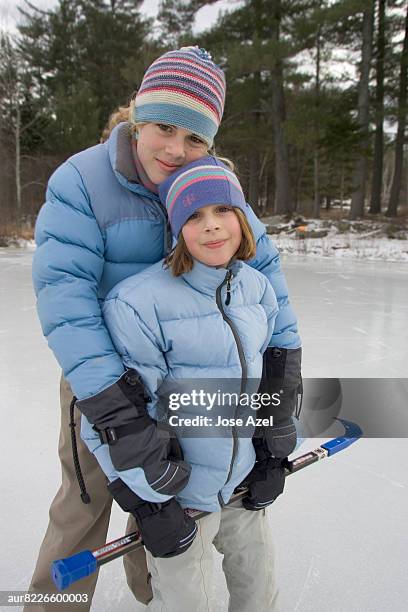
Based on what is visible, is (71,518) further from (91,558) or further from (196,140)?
(196,140)

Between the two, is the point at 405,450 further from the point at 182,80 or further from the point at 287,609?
the point at 182,80

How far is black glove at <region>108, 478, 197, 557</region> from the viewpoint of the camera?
0.97 m

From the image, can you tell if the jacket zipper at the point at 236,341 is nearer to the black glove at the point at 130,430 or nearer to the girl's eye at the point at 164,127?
the black glove at the point at 130,430

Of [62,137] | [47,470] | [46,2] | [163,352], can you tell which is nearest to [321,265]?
[47,470]

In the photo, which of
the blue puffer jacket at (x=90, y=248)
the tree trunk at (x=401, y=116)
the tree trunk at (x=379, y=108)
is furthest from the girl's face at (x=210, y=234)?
the tree trunk at (x=379, y=108)


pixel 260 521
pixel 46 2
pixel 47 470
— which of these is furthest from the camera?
pixel 46 2

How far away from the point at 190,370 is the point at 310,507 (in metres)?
0.91

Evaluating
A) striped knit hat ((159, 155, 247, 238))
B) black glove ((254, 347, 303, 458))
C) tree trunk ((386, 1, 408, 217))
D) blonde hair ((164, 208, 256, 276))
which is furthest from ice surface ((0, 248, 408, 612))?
tree trunk ((386, 1, 408, 217))

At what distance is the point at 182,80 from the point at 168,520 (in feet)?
3.04

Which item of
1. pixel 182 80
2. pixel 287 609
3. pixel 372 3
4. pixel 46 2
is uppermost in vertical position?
pixel 46 2

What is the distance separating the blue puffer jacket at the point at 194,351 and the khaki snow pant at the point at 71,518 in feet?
0.64

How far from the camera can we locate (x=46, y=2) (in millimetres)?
15633

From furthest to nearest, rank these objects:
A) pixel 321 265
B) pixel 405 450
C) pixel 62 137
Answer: pixel 62 137 → pixel 321 265 → pixel 405 450

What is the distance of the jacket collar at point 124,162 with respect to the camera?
3.43 feet
